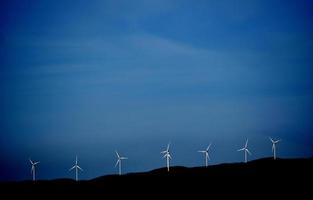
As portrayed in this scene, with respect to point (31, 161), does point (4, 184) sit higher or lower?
lower

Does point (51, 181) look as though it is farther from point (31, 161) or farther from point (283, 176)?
point (283, 176)

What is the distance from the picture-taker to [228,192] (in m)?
62.3

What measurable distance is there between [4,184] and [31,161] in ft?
49.7

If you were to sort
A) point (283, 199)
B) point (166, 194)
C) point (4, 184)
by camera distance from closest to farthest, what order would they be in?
point (283, 199)
point (166, 194)
point (4, 184)

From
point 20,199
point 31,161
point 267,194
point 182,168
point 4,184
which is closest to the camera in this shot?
point 267,194

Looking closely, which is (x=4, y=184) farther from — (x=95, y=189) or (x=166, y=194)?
(x=166, y=194)

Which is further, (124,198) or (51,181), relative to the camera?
(51,181)

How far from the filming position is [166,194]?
2680 inches

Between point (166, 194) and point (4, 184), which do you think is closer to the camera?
point (166, 194)

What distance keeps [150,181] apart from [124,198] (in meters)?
17.8

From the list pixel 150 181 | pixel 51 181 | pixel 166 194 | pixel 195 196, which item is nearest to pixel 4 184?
pixel 51 181

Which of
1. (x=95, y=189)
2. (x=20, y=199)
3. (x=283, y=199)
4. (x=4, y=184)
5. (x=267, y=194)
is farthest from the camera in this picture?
(x=4, y=184)

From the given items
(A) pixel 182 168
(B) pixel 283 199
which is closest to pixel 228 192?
(B) pixel 283 199

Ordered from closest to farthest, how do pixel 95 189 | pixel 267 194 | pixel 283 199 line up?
Result: pixel 283 199
pixel 267 194
pixel 95 189
